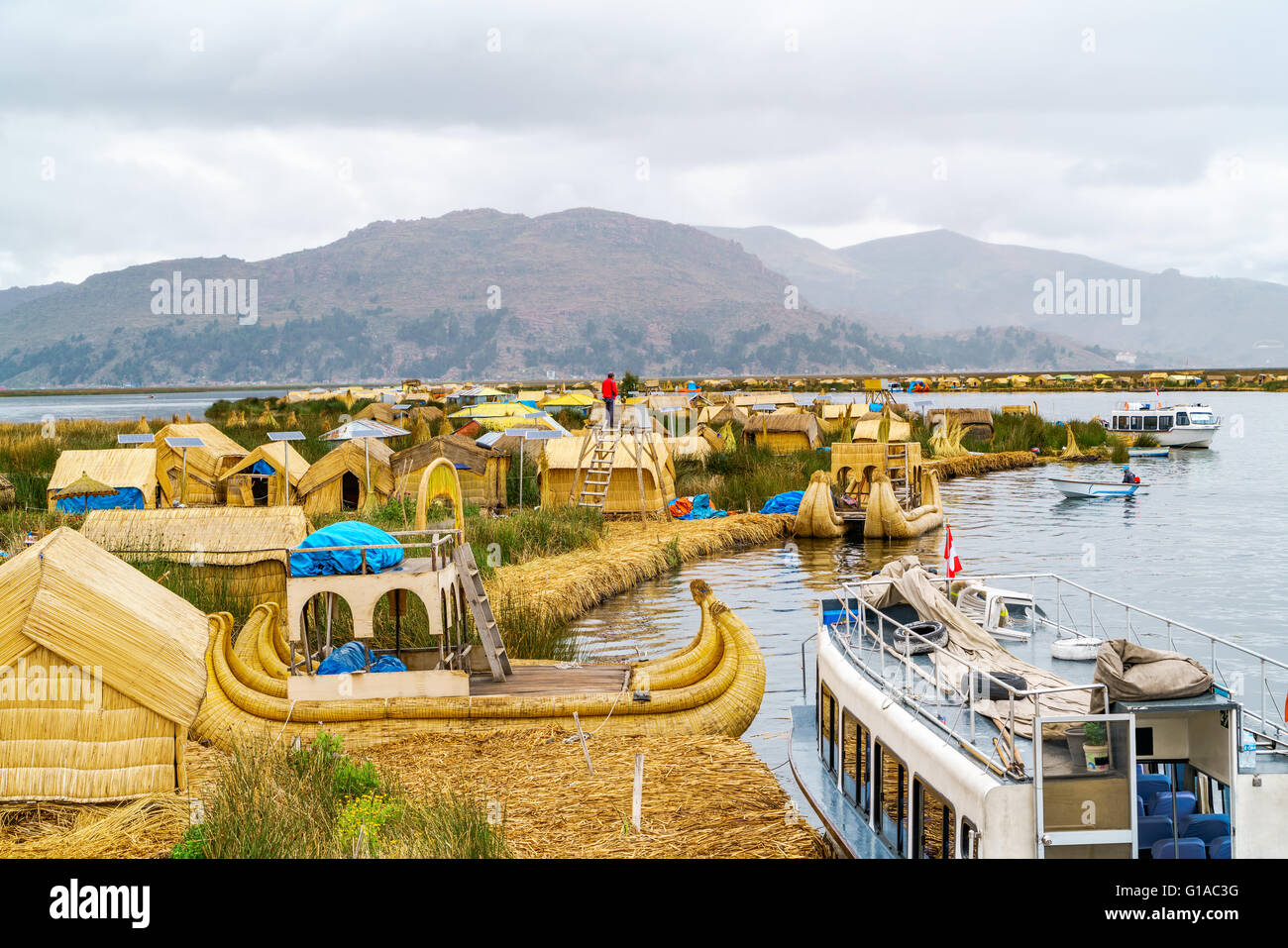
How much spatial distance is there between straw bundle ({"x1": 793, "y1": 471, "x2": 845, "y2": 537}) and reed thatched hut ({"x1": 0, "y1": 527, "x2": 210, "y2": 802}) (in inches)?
1014

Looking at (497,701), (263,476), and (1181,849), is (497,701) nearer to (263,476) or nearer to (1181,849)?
(1181,849)

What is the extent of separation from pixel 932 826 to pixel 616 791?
2853mm

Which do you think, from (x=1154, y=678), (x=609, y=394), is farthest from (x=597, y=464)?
(x=1154, y=678)

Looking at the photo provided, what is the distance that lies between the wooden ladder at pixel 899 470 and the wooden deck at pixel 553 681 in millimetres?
23491

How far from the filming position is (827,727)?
12094 mm

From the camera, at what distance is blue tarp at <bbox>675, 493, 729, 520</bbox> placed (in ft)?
113

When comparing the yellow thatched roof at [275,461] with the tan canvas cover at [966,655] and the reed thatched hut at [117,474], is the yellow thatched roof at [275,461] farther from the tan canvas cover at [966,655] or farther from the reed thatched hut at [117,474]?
the tan canvas cover at [966,655]

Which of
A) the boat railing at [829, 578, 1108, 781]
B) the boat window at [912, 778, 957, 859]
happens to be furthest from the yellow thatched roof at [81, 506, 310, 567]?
the boat window at [912, 778, 957, 859]

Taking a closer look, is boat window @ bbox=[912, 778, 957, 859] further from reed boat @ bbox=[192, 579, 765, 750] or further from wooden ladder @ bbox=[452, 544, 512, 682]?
wooden ladder @ bbox=[452, 544, 512, 682]

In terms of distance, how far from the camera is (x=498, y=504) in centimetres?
3244

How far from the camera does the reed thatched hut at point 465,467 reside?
30.0 m

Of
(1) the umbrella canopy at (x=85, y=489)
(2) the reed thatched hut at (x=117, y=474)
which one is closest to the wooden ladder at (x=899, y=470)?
(2) the reed thatched hut at (x=117, y=474)

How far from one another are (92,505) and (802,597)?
15.9 meters
